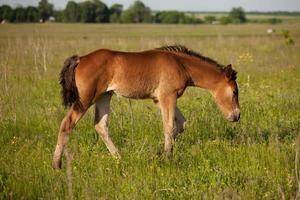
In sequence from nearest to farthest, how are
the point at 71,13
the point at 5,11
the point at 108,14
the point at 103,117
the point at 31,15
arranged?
1. the point at 103,117
2. the point at 5,11
3. the point at 31,15
4. the point at 71,13
5. the point at 108,14

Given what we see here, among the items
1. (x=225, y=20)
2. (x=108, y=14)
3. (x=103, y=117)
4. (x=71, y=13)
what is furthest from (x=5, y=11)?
(x=225, y=20)

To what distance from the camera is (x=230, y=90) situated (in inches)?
292

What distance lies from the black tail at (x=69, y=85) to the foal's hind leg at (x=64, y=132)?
0.13m

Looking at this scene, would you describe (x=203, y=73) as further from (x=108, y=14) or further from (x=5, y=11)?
(x=108, y=14)

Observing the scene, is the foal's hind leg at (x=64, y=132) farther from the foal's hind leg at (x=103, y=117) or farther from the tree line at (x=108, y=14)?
the tree line at (x=108, y=14)

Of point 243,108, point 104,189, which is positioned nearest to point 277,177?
point 104,189

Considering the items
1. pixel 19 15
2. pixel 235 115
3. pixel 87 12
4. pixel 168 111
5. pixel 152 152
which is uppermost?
pixel 87 12

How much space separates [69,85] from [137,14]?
11192cm

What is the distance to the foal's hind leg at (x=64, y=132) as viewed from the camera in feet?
20.3

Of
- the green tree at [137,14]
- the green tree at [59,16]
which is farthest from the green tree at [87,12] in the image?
the green tree at [137,14]

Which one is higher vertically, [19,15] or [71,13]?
[71,13]

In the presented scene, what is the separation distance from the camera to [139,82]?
6953 millimetres

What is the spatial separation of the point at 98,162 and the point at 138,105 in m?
4.08

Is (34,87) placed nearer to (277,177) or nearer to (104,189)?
(104,189)
